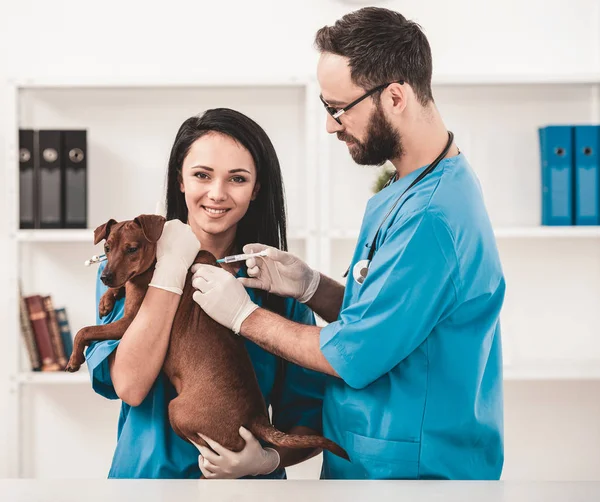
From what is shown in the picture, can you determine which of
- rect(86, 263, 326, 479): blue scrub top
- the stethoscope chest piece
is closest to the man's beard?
the stethoscope chest piece

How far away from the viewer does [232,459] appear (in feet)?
4.27

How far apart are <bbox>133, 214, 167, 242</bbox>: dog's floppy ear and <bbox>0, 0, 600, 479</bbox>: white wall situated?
1759mm

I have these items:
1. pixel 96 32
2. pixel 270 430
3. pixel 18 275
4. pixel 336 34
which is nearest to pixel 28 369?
pixel 18 275

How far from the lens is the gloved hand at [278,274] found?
4.95 ft

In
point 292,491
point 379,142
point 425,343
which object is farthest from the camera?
point 379,142

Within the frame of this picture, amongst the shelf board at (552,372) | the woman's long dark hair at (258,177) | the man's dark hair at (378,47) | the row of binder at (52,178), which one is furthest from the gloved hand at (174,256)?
the shelf board at (552,372)

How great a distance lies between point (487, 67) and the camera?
9.72ft

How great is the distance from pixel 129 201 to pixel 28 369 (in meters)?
0.78

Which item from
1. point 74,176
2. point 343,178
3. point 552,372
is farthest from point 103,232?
point 552,372

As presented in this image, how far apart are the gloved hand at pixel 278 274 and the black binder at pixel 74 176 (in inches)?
53.4

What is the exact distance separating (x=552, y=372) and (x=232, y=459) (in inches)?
69.6

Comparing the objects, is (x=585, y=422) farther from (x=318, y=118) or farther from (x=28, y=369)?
(x=28, y=369)

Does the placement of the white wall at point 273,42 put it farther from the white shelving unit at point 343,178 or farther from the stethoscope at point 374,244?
the stethoscope at point 374,244

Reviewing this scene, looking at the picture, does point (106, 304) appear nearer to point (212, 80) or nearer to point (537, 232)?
point (212, 80)
